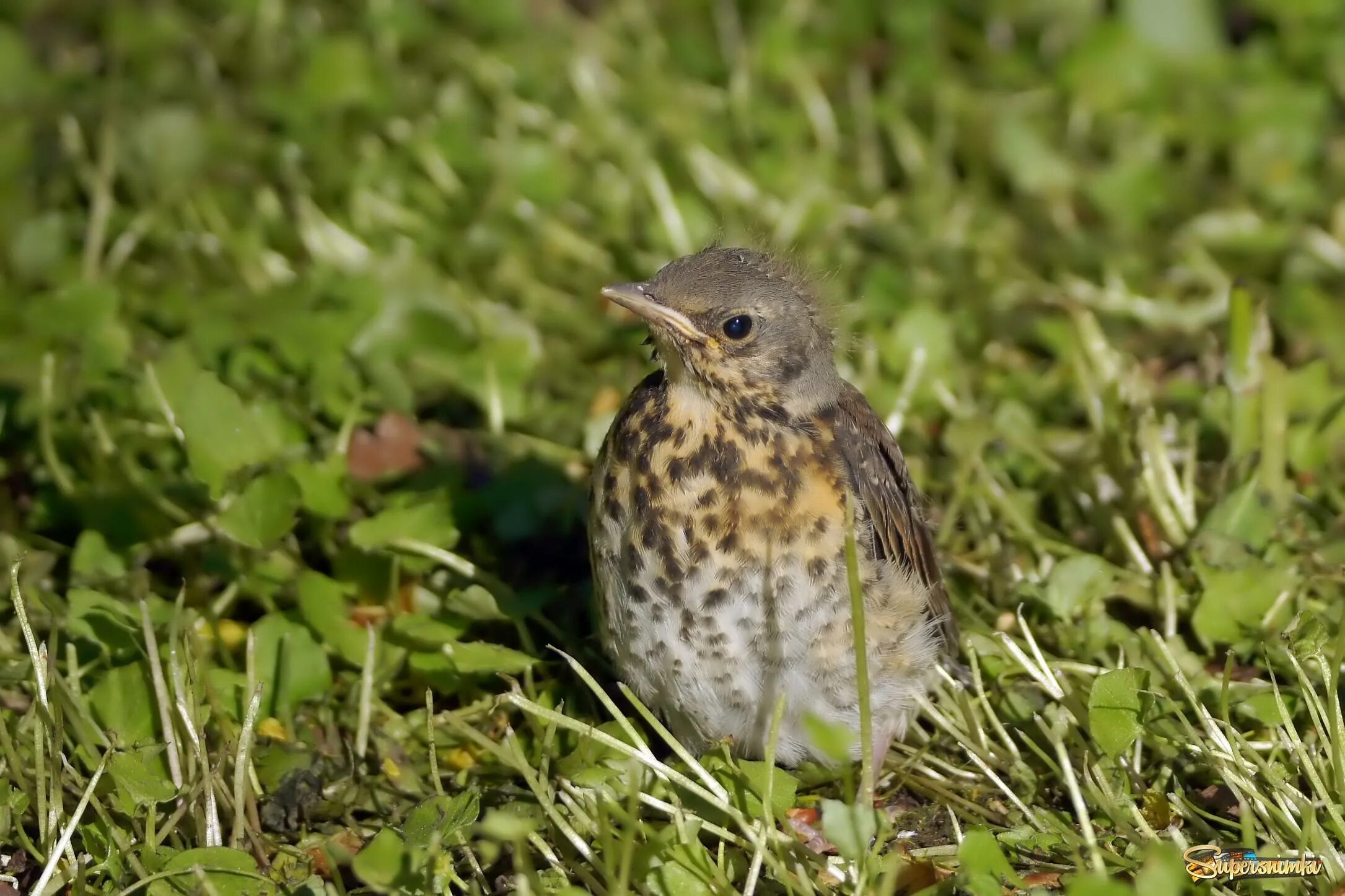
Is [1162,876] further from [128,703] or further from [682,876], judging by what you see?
[128,703]

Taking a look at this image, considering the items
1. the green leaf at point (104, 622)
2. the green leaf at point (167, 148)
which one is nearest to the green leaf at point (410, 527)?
the green leaf at point (104, 622)

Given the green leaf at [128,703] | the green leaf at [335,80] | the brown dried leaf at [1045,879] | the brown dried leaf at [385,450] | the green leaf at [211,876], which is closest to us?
the green leaf at [211,876]

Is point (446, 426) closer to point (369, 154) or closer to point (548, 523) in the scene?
point (548, 523)

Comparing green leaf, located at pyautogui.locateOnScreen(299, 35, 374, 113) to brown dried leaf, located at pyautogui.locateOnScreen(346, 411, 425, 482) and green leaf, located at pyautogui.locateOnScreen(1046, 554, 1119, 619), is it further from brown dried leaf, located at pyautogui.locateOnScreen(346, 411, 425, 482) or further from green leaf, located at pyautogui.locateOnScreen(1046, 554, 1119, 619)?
green leaf, located at pyautogui.locateOnScreen(1046, 554, 1119, 619)

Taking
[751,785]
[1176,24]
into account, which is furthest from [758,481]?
[1176,24]

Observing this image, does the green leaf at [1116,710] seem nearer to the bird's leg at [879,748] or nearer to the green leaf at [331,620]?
the bird's leg at [879,748]

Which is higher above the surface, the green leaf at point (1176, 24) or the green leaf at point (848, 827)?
the green leaf at point (1176, 24)
